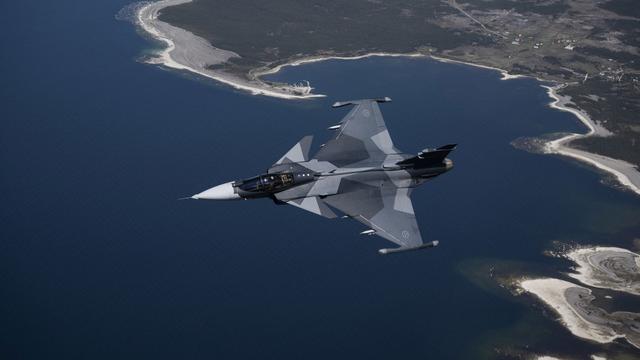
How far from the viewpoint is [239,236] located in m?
107

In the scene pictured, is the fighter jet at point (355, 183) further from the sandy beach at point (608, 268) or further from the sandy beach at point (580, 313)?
the sandy beach at point (608, 268)

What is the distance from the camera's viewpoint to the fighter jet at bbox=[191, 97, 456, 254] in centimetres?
6775

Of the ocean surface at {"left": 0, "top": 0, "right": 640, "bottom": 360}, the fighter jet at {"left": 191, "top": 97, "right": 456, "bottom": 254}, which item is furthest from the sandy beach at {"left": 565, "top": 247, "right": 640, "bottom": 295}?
the fighter jet at {"left": 191, "top": 97, "right": 456, "bottom": 254}

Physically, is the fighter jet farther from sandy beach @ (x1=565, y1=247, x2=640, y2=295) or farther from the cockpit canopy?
sandy beach @ (x1=565, y1=247, x2=640, y2=295)

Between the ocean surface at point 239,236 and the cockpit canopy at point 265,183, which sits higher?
the cockpit canopy at point 265,183

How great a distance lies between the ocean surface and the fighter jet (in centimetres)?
3063

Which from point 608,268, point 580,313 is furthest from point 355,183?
point 608,268

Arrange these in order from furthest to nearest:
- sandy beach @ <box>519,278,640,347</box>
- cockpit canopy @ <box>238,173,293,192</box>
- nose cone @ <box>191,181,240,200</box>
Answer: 1. sandy beach @ <box>519,278,640,347</box>
2. cockpit canopy @ <box>238,173,293,192</box>
3. nose cone @ <box>191,181,240,200</box>

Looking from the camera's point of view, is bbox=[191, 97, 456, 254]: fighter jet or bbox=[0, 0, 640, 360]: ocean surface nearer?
bbox=[191, 97, 456, 254]: fighter jet

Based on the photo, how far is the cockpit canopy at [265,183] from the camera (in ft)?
221

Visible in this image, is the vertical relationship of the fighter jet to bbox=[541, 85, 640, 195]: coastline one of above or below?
above

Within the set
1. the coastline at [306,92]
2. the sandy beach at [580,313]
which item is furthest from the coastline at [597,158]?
the sandy beach at [580,313]

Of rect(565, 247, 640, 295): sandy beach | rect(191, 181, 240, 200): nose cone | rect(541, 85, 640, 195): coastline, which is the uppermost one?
rect(191, 181, 240, 200): nose cone

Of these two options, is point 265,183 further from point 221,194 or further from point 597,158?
point 597,158
